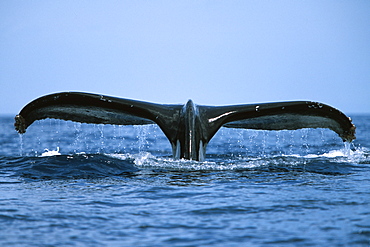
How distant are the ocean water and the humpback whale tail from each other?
55cm

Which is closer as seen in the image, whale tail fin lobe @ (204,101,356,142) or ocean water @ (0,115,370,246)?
ocean water @ (0,115,370,246)

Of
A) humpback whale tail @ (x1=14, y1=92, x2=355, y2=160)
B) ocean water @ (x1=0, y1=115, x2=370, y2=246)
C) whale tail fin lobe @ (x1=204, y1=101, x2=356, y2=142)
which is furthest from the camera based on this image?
whale tail fin lobe @ (x1=204, y1=101, x2=356, y2=142)

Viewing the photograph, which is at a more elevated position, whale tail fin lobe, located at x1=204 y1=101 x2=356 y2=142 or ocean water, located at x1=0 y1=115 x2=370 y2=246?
whale tail fin lobe, located at x1=204 y1=101 x2=356 y2=142

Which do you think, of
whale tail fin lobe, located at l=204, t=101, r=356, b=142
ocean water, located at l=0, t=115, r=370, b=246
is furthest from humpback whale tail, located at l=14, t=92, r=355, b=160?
ocean water, located at l=0, t=115, r=370, b=246

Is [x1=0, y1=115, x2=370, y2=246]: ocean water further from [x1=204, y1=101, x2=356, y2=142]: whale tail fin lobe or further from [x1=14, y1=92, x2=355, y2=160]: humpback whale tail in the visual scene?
[x1=204, y1=101, x2=356, y2=142]: whale tail fin lobe

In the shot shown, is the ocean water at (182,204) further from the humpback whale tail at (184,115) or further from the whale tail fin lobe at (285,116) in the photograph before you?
the whale tail fin lobe at (285,116)

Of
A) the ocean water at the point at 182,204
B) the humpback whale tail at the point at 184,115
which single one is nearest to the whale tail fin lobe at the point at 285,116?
the humpback whale tail at the point at 184,115

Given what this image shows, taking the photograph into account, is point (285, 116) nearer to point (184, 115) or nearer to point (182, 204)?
point (184, 115)

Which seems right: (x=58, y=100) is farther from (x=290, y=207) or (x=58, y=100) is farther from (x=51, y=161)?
(x=290, y=207)

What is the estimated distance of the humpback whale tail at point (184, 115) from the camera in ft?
32.6

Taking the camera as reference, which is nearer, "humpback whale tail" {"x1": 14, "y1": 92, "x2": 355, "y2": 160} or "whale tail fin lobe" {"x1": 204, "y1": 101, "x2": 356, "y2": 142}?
"humpback whale tail" {"x1": 14, "y1": 92, "x2": 355, "y2": 160}

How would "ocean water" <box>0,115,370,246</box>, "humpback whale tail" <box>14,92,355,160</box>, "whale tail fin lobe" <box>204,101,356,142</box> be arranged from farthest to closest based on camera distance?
"whale tail fin lobe" <box>204,101,356,142</box>, "humpback whale tail" <box>14,92,355,160</box>, "ocean water" <box>0,115,370,246</box>

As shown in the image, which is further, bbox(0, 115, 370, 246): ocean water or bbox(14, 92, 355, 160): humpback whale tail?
bbox(14, 92, 355, 160): humpback whale tail

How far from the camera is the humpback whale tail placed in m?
9.92
